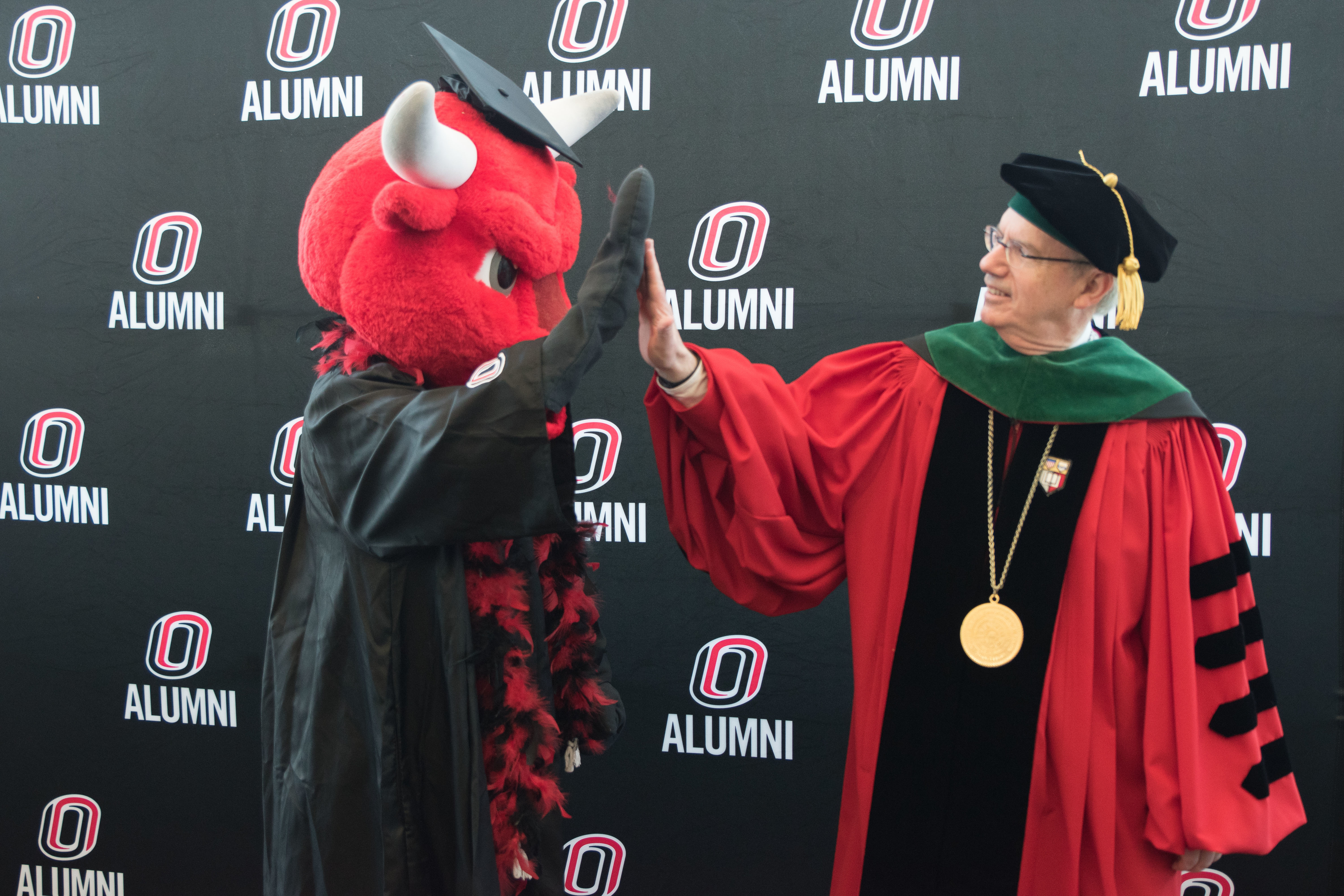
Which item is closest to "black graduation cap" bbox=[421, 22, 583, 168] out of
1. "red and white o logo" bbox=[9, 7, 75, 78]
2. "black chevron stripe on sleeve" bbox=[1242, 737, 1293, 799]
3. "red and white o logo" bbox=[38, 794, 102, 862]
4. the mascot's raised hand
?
the mascot's raised hand

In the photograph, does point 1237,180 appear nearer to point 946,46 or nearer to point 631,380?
point 946,46

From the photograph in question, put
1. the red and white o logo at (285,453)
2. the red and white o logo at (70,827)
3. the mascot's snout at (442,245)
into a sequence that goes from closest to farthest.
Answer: the mascot's snout at (442,245), the red and white o logo at (285,453), the red and white o logo at (70,827)

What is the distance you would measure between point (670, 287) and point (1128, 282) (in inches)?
47.5

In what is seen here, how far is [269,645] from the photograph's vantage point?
4.41 ft

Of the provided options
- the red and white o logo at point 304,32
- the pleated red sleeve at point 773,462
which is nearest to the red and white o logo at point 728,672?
the pleated red sleeve at point 773,462

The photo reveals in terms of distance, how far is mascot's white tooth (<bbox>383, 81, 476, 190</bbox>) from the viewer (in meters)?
1.02

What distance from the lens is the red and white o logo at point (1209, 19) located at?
1965 mm

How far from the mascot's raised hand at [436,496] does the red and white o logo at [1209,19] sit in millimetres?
1494

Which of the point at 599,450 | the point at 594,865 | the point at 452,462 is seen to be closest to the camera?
the point at 452,462

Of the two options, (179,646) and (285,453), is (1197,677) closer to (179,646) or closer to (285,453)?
(285,453)

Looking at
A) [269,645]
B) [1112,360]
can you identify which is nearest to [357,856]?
[269,645]

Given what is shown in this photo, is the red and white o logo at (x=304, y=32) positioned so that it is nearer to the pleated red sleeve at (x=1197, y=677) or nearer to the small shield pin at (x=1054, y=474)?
the small shield pin at (x=1054, y=474)

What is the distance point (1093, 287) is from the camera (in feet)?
4.21

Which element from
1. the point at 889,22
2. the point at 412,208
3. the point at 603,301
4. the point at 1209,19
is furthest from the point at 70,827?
the point at 1209,19
